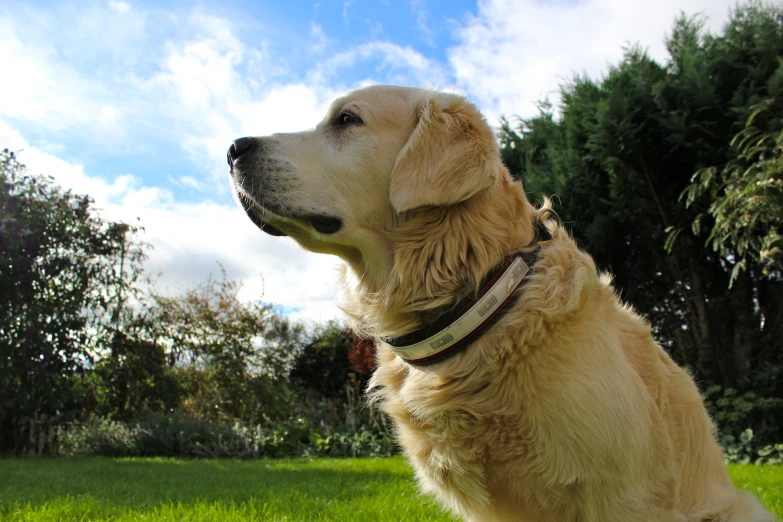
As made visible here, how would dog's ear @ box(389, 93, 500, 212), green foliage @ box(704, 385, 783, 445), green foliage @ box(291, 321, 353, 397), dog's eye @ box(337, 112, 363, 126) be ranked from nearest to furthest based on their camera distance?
dog's ear @ box(389, 93, 500, 212)
dog's eye @ box(337, 112, 363, 126)
green foliage @ box(704, 385, 783, 445)
green foliage @ box(291, 321, 353, 397)

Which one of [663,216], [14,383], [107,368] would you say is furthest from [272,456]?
[663,216]

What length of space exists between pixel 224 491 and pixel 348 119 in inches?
119

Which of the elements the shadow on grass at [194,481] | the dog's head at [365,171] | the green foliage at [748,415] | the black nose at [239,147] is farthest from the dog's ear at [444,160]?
the green foliage at [748,415]

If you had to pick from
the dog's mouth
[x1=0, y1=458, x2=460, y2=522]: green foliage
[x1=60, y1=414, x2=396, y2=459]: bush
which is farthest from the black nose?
[x1=60, y1=414, x2=396, y2=459]: bush

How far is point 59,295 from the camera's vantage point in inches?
A: 325

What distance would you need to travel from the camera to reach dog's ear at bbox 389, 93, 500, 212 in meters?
2.05

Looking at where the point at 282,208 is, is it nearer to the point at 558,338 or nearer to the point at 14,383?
the point at 558,338

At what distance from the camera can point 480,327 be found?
6.30ft

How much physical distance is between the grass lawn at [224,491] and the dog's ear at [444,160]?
6.41 feet

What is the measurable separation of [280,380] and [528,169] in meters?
6.13

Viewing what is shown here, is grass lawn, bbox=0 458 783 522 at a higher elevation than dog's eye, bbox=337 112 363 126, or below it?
below

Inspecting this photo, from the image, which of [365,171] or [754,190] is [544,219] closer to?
[365,171]

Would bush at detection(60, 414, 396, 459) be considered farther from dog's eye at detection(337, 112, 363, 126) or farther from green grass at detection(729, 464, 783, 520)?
dog's eye at detection(337, 112, 363, 126)

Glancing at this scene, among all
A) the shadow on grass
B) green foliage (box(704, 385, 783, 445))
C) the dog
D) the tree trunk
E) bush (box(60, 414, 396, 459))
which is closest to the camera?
the dog
